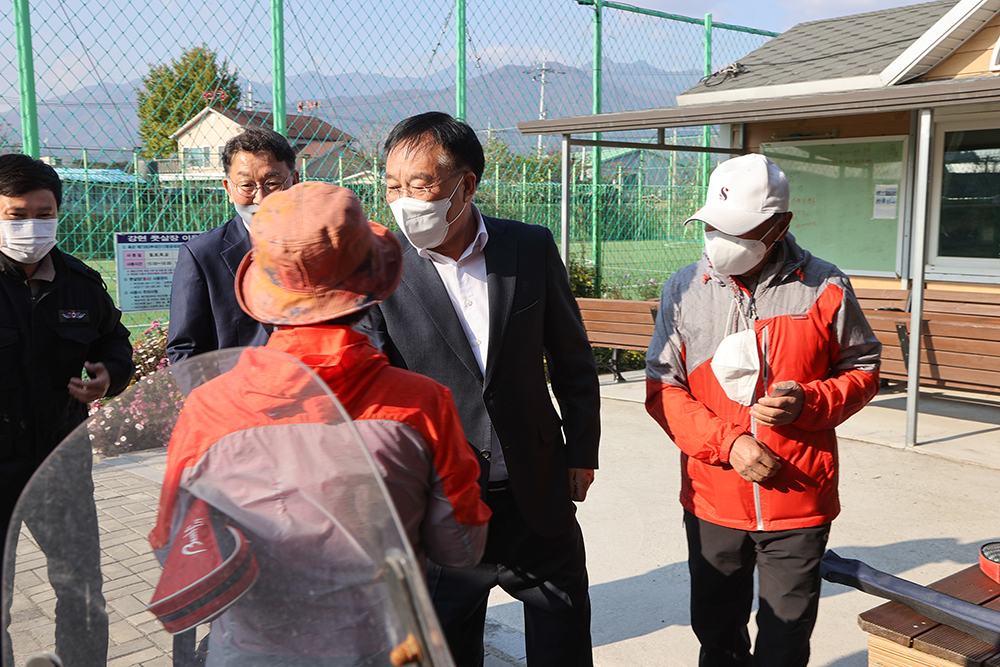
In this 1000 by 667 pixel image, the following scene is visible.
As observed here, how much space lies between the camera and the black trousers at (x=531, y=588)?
7.98 feet

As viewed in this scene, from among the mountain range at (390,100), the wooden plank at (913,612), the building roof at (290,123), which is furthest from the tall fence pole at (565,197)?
the wooden plank at (913,612)

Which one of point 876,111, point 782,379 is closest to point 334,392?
point 782,379

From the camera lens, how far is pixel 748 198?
2.44 m

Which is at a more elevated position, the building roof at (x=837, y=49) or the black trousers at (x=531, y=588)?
the building roof at (x=837, y=49)

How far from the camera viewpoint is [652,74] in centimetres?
1198

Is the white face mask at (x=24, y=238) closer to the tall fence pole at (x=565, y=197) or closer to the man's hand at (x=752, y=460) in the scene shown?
the man's hand at (x=752, y=460)

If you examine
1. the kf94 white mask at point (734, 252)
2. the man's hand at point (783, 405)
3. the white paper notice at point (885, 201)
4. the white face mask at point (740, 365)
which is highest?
the white paper notice at point (885, 201)

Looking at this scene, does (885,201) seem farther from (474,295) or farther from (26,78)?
(26,78)

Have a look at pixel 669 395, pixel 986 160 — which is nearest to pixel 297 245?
pixel 669 395

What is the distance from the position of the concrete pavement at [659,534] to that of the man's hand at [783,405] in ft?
4.69

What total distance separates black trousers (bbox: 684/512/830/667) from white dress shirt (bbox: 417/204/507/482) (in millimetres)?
745

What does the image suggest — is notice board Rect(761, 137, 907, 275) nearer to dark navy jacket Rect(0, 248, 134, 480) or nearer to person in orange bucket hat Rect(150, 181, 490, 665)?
dark navy jacket Rect(0, 248, 134, 480)

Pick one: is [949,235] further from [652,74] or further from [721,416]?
[721,416]

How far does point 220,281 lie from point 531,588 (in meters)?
1.53
